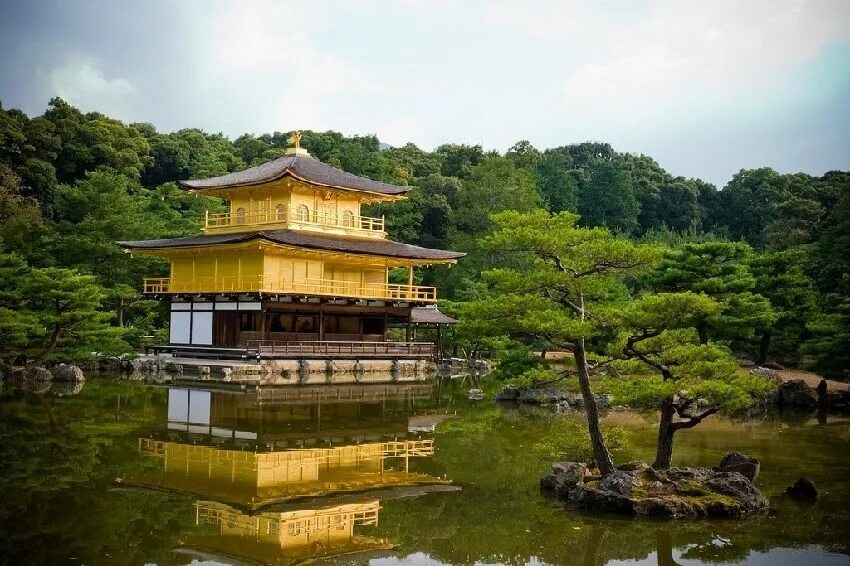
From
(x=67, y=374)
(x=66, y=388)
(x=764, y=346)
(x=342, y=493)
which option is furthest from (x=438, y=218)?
(x=342, y=493)

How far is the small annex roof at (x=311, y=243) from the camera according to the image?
102 feet

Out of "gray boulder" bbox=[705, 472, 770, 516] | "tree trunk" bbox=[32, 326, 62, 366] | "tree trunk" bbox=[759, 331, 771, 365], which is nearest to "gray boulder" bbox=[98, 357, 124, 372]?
"tree trunk" bbox=[32, 326, 62, 366]

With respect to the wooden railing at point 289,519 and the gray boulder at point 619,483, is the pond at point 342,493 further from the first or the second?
the gray boulder at point 619,483

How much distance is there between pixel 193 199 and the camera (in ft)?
157

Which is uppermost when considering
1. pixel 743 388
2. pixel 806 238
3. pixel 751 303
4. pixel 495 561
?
pixel 806 238

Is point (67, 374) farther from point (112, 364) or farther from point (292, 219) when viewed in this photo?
point (292, 219)

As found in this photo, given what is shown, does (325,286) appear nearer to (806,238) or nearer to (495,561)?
(495,561)

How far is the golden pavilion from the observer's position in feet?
103

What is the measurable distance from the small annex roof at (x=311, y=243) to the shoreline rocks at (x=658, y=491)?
20.8 m

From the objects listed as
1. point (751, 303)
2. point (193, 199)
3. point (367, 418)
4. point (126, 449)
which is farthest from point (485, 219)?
point (126, 449)

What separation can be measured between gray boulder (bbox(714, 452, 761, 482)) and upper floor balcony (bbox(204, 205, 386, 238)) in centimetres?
2409

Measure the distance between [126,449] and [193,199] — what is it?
36.4 meters

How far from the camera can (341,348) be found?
31609 millimetres

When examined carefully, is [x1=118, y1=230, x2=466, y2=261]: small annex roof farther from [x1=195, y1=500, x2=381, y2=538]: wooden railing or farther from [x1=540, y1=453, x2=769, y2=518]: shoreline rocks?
[x1=195, y1=500, x2=381, y2=538]: wooden railing
